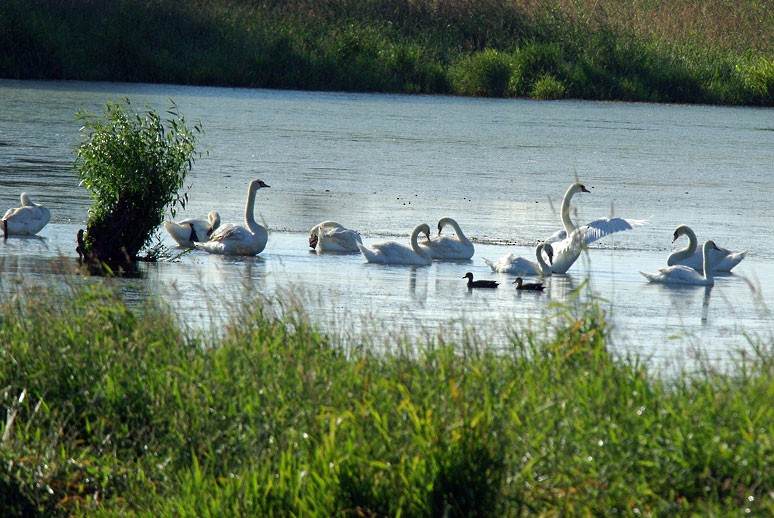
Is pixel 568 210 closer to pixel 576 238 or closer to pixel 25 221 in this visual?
pixel 576 238

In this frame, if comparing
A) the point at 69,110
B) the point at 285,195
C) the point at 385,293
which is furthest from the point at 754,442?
the point at 69,110

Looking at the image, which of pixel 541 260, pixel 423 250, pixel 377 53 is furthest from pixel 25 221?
pixel 377 53

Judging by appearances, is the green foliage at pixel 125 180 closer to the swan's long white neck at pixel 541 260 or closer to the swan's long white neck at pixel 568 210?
the swan's long white neck at pixel 541 260

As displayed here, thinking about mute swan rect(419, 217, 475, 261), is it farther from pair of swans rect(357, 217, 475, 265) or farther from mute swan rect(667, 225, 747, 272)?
mute swan rect(667, 225, 747, 272)

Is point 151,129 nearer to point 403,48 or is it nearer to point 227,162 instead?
point 227,162

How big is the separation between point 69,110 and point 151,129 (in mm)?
16515

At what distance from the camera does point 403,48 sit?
38625mm

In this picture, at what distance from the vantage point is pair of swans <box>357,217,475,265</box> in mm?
11938

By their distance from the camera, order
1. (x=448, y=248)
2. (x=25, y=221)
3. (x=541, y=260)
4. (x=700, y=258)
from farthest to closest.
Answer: (x=448, y=248)
(x=25, y=221)
(x=700, y=258)
(x=541, y=260)

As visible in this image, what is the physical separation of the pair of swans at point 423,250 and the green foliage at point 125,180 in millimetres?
1933

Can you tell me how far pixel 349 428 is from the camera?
4.90m

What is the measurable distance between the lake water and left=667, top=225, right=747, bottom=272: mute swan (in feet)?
0.42

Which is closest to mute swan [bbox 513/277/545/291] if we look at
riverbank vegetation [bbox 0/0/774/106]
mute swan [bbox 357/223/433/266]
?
mute swan [bbox 357/223/433/266]

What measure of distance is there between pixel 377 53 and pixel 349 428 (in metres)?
34.6
